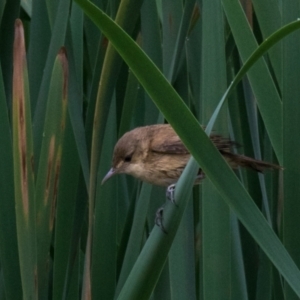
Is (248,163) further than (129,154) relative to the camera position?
No

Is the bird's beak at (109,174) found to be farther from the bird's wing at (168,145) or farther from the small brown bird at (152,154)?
the bird's wing at (168,145)

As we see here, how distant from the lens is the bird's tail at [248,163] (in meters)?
1.24

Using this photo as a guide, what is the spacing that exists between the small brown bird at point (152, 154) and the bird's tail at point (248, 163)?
2 centimetres

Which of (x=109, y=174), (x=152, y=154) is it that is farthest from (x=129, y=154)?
(x=109, y=174)

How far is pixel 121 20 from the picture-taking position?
3.76ft

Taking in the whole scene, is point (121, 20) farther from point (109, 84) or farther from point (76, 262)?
point (76, 262)

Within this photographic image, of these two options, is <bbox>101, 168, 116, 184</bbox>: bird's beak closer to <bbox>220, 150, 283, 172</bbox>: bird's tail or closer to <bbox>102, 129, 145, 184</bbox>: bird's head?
<bbox>102, 129, 145, 184</bbox>: bird's head

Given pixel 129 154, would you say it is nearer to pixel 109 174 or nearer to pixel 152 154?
pixel 152 154

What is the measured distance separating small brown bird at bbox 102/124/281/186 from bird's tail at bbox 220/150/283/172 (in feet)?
0.08

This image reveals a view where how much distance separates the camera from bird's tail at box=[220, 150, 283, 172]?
4.08 ft

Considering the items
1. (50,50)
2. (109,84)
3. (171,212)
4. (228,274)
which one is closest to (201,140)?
(171,212)

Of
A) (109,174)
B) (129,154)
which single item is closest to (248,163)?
(109,174)

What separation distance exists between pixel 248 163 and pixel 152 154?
0.43 meters

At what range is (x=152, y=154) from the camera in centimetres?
169
